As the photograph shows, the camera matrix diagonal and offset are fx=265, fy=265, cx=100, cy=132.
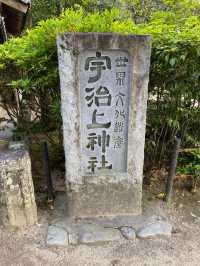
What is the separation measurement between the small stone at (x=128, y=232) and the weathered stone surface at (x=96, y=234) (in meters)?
0.05

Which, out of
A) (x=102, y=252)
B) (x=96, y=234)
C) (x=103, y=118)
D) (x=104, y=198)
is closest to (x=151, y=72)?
(x=103, y=118)

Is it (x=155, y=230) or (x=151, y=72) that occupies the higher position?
(x=151, y=72)

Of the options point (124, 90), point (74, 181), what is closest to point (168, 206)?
point (74, 181)

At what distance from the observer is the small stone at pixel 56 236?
281 centimetres

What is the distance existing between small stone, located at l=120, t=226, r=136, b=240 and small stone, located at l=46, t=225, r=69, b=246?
2.05ft

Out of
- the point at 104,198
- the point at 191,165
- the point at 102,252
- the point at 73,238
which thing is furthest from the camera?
the point at 191,165

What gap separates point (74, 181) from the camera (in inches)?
115

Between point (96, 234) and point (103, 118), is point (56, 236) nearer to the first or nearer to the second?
point (96, 234)

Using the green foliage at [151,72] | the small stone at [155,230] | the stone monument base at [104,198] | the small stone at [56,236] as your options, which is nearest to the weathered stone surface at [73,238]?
the small stone at [56,236]

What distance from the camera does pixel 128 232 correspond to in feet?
9.64

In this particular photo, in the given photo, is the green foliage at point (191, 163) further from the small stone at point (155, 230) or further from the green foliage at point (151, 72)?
the small stone at point (155, 230)

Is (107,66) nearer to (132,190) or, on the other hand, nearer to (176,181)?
(132,190)

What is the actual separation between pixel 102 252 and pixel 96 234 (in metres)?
0.22

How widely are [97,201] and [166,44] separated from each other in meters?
1.91
